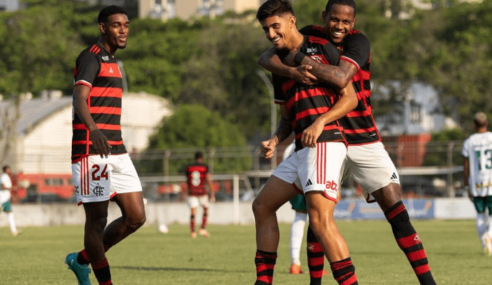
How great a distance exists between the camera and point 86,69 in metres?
8.57

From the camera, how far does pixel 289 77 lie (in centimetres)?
746

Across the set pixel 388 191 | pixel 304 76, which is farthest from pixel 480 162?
pixel 304 76

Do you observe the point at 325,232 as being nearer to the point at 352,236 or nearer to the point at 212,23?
the point at 352,236

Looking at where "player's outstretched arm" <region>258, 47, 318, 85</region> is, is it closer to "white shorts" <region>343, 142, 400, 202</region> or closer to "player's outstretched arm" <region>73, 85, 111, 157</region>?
"white shorts" <region>343, 142, 400, 202</region>

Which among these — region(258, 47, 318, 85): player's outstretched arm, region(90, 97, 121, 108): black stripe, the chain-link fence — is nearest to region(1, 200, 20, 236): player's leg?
the chain-link fence

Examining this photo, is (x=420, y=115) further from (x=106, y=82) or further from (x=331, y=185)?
(x=331, y=185)

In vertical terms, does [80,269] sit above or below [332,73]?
below

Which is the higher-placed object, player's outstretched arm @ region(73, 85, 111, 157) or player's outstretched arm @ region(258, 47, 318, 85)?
player's outstretched arm @ region(258, 47, 318, 85)

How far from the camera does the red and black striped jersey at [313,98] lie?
7441 millimetres

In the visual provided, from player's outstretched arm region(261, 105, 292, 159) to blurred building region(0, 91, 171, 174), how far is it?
45469 millimetres

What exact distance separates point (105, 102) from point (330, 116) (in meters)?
2.33

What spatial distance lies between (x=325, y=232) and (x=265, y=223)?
73 cm

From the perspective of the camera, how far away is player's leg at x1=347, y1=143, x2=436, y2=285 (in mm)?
8258

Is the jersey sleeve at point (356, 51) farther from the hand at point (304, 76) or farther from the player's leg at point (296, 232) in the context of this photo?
the player's leg at point (296, 232)
